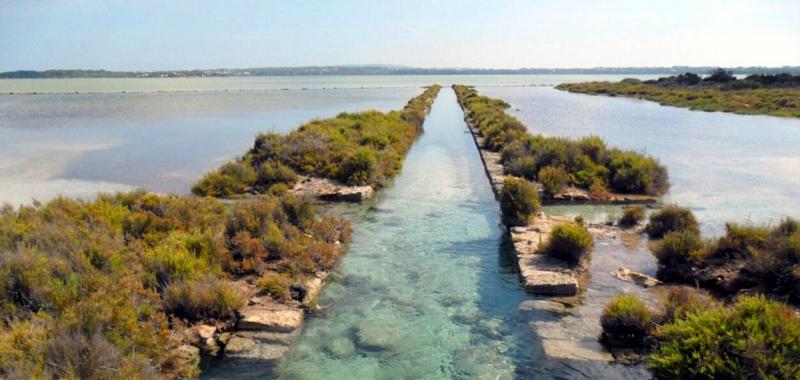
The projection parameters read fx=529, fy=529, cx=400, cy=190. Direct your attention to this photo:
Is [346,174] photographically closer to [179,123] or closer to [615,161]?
[615,161]

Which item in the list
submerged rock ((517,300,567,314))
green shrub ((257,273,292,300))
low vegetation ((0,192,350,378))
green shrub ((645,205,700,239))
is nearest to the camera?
low vegetation ((0,192,350,378))

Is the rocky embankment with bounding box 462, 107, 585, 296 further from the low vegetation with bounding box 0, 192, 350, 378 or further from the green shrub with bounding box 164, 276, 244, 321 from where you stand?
the green shrub with bounding box 164, 276, 244, 321

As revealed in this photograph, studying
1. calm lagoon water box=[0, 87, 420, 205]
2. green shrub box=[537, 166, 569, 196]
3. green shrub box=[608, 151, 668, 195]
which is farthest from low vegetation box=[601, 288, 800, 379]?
calm lagoon water box=[0, 87, 420, 205]

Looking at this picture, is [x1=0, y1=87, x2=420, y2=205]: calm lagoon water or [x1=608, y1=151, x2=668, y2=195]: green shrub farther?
[x1=0, y1=87, x2=420, y2=205]: calm lagoon water

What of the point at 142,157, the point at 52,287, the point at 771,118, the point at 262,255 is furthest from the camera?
the point at 771,118

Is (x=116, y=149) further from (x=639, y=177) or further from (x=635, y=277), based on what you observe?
(x=635, y=277)

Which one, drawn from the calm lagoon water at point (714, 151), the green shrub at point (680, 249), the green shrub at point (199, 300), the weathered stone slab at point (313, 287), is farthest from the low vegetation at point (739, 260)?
the green shrub at point (199, 300)

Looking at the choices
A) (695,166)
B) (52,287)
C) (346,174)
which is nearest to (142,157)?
(346,174)
